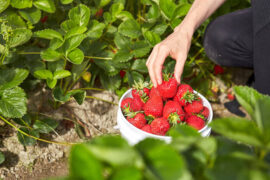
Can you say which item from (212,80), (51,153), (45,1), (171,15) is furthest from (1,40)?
(212,80)

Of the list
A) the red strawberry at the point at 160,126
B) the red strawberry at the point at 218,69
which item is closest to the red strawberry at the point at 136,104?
the red strawberry at the point at 160,126

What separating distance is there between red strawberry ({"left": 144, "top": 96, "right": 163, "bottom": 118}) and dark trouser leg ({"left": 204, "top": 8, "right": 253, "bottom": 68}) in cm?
58

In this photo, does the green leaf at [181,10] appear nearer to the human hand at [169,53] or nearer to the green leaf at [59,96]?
the human hand at [169,53]

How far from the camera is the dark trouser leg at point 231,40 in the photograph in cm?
141

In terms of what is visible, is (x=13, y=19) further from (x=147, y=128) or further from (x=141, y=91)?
(x=147, y=128)

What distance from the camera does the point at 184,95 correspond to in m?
1.08

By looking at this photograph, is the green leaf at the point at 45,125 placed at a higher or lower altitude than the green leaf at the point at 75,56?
lower

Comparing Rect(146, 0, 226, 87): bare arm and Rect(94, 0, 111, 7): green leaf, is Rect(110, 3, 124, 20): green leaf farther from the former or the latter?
Rect(146, 0, 226, 87): bare arm

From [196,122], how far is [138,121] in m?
0.20

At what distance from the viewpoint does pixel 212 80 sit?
179cm

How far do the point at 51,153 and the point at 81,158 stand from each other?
1037mm

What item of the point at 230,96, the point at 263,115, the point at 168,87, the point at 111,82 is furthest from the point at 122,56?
the point at 263,115

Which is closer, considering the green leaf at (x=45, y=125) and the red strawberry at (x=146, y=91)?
the red strawberry at (x=146, y=91)

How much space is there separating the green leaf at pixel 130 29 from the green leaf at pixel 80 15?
0.54 ft
